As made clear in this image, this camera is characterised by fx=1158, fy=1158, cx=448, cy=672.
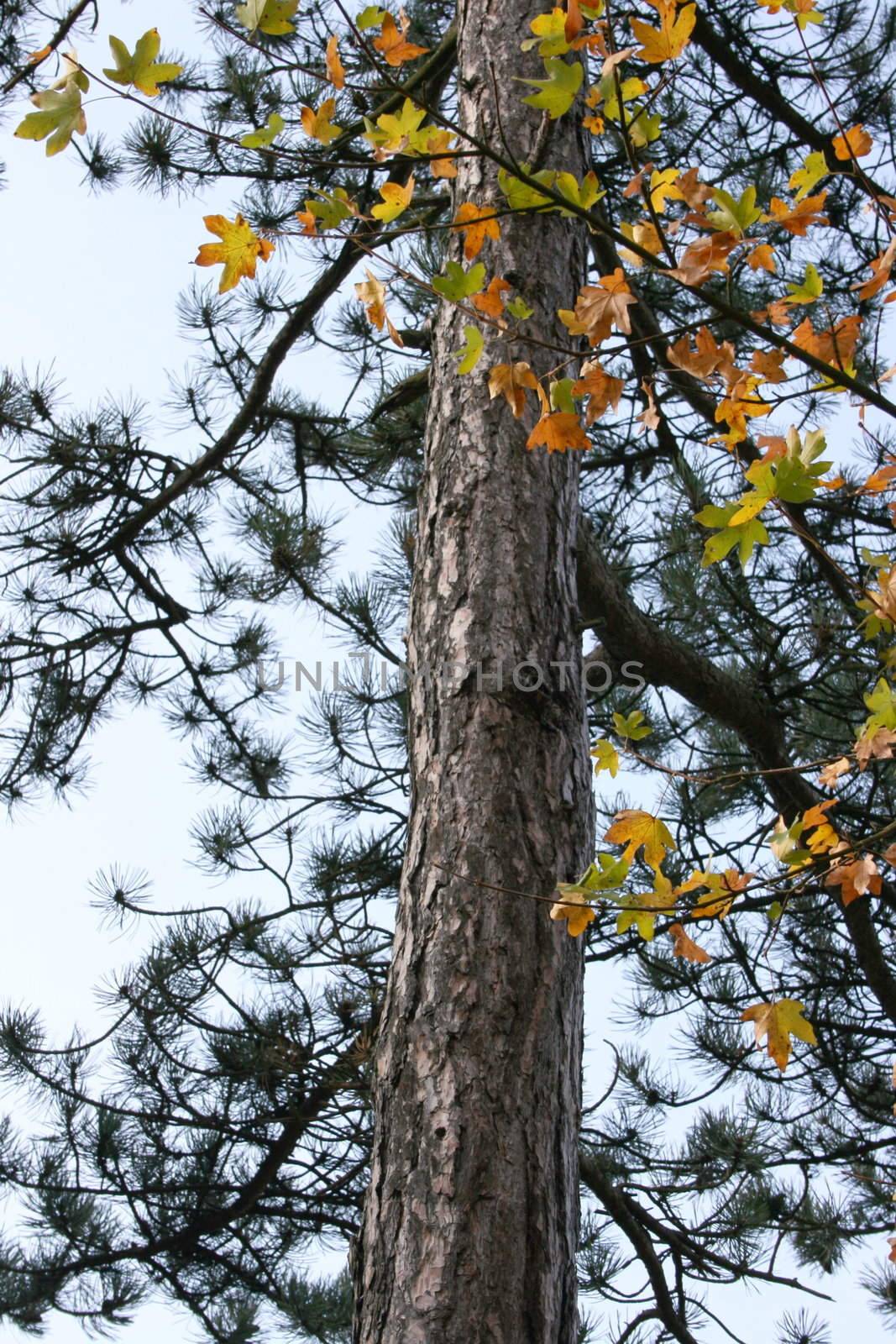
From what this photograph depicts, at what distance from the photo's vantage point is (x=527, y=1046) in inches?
46.9

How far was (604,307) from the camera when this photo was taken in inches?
41.2

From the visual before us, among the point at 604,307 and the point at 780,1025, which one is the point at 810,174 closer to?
the point at 604,307

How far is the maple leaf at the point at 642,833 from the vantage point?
1176 millimetres

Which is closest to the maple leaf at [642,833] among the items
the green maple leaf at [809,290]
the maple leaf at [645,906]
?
the maple leaf at [645,906]

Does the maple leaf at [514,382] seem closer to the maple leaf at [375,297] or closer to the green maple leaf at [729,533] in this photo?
the maple leaf at [375,297]

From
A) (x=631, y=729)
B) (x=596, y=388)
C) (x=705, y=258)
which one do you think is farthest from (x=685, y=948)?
(x=705, y=258)

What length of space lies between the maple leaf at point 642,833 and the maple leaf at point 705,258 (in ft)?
1.73

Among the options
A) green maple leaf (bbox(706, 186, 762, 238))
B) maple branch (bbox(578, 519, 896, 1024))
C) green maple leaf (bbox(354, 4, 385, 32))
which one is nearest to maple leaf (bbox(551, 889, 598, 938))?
green maple leaf (bbox(706, 186, 762, 238))

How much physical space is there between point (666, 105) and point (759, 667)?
5.65 ft

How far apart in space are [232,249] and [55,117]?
0.26 m

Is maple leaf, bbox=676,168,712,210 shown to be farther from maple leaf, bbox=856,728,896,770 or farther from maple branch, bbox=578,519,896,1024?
maple branch, bbox=578,519,896,1024

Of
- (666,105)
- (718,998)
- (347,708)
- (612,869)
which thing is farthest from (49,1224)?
(666,105)

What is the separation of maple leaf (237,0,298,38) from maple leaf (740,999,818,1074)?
3.12 feet

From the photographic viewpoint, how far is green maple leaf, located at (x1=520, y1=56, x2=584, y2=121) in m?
0.84
